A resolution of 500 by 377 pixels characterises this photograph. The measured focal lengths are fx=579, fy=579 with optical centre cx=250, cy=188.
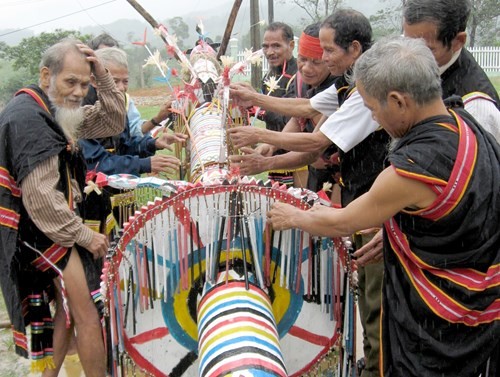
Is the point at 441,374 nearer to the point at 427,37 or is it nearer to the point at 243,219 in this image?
the point at 243,219

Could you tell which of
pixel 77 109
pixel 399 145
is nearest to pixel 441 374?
pixel 399 145

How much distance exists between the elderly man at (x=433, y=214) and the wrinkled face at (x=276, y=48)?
11.2 feet

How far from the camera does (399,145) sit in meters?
1.84

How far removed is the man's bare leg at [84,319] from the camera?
277cm

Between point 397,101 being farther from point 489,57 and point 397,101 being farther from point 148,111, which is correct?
point 489,57

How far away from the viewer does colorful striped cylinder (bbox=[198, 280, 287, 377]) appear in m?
1.76

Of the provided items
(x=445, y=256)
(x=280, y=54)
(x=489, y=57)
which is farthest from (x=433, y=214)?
(x=489, y=57)

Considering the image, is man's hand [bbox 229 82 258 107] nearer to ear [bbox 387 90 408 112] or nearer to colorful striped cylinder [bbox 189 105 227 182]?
colorful striped cylinder [bbox 189 105 227 182]

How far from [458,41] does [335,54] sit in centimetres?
62

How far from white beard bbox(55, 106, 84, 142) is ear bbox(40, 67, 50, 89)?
4.7 inches

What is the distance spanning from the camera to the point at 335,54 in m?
2.78

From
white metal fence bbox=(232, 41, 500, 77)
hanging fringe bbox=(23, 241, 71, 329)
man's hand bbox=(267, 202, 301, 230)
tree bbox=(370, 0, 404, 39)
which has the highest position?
man's hand bbox=(267, 202, 301, 230)

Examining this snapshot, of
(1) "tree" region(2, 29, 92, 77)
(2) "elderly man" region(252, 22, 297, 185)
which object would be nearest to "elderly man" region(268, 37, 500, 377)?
(2) "elderly man" region(252, 22, 297, 185)

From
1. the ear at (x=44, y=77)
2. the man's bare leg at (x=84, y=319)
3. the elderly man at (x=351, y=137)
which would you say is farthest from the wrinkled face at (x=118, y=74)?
the man's bare leg at (x=84, y=319)
